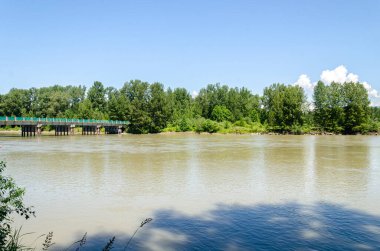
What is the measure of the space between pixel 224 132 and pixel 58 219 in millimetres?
94388

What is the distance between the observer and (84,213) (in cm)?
1177

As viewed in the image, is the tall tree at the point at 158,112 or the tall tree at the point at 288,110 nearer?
the tall tree at the point at 288,110

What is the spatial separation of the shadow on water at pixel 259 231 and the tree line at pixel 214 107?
90.3 m

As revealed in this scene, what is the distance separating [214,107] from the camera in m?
138

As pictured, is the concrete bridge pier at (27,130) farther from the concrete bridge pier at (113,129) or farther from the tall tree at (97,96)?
the tall tree at (97,96)

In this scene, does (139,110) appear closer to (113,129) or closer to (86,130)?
(113,129)

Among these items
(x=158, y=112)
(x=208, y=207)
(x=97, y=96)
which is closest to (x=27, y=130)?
(x=158, y=112)

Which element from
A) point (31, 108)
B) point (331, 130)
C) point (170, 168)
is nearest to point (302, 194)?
point (170, 168)

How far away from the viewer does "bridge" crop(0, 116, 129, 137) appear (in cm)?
7193

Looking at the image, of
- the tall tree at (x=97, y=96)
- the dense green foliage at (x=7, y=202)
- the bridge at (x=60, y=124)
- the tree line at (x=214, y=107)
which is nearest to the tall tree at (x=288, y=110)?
the tree line at (x=214, y=107)

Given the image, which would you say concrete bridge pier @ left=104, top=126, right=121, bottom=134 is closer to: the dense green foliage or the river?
the river

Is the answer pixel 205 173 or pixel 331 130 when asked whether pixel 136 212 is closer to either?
pixel 205 173

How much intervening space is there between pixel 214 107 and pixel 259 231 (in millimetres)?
128443

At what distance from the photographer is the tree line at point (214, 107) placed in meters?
98.6
